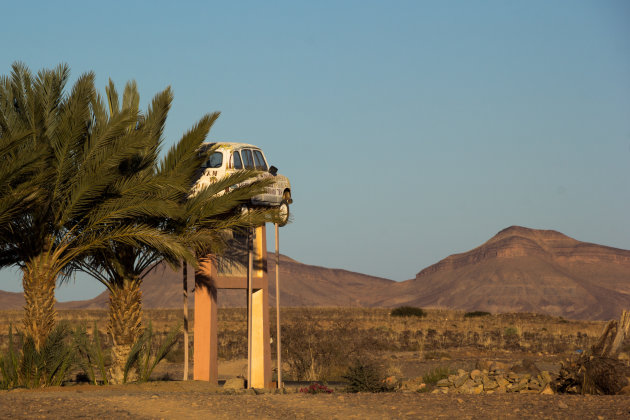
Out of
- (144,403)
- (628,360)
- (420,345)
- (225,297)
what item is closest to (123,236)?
(144,403)

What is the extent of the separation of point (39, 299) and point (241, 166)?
613 cm

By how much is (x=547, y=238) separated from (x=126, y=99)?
6720 inches

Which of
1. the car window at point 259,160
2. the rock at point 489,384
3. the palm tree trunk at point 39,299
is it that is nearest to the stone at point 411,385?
the rock at point 489,384

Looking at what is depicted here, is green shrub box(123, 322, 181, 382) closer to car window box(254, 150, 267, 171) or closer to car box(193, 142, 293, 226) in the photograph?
car box(193, 142, 293, 226)

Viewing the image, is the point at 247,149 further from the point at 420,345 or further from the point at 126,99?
the point at 420,345

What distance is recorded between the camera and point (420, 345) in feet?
141

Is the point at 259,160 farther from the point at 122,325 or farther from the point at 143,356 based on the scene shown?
the point at 143,356

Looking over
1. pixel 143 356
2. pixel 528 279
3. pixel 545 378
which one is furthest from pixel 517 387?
pixel 528 279

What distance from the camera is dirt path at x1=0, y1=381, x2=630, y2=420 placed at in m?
13.5

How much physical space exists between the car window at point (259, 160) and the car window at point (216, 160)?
0.99 meters

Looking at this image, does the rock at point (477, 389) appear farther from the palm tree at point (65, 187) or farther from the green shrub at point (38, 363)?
the green shrub at point (38, 363)

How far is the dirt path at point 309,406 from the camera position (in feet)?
44.3

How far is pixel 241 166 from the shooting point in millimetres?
21594

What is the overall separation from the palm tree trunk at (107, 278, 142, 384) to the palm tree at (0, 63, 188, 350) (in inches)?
61.4
